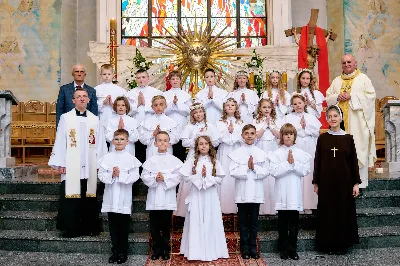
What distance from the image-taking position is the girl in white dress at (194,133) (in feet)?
20.5

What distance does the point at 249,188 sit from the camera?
218 inches

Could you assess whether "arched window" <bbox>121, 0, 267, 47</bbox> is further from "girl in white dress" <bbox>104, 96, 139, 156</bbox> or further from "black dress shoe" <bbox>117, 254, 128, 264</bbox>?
"black dress shoe" <bbox>117, 254, 128, 264</bbox>

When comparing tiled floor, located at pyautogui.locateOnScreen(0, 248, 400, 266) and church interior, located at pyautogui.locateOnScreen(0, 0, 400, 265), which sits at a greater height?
church interior, located at pyautogui.locateOnScreen(0, 0, 400, 265)

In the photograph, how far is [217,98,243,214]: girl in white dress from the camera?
649cm

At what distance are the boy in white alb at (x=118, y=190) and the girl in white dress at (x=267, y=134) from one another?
1881 millimetres

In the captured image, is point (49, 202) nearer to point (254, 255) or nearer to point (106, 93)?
point (106, 93)

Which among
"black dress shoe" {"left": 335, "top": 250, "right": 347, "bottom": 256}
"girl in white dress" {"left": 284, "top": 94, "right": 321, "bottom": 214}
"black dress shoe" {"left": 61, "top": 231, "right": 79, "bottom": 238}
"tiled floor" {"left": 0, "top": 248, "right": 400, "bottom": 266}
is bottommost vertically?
"tiled floor" {"left": 0, "top": 248, "right": 400, "bottom": 266}

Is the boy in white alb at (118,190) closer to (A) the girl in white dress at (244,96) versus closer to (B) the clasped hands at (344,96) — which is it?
(A) the girl in white dress at (244,96)

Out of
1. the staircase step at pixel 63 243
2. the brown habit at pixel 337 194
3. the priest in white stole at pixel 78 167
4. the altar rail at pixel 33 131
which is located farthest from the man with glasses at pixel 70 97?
the altar rail at pixel 33 131

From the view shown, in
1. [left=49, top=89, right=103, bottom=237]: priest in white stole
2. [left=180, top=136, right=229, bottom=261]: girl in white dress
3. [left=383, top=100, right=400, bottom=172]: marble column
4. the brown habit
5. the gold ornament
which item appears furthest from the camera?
the gold ornament

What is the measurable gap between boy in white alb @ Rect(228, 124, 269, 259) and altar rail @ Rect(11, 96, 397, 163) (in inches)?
283

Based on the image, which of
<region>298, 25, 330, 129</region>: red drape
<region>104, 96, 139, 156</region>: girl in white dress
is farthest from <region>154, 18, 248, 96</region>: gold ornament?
<region>104, 96, 139, 156</region>: girl in white dress

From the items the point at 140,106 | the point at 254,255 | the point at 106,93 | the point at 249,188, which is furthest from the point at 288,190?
the point at 106,93

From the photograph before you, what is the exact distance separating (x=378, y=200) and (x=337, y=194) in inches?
55.8
